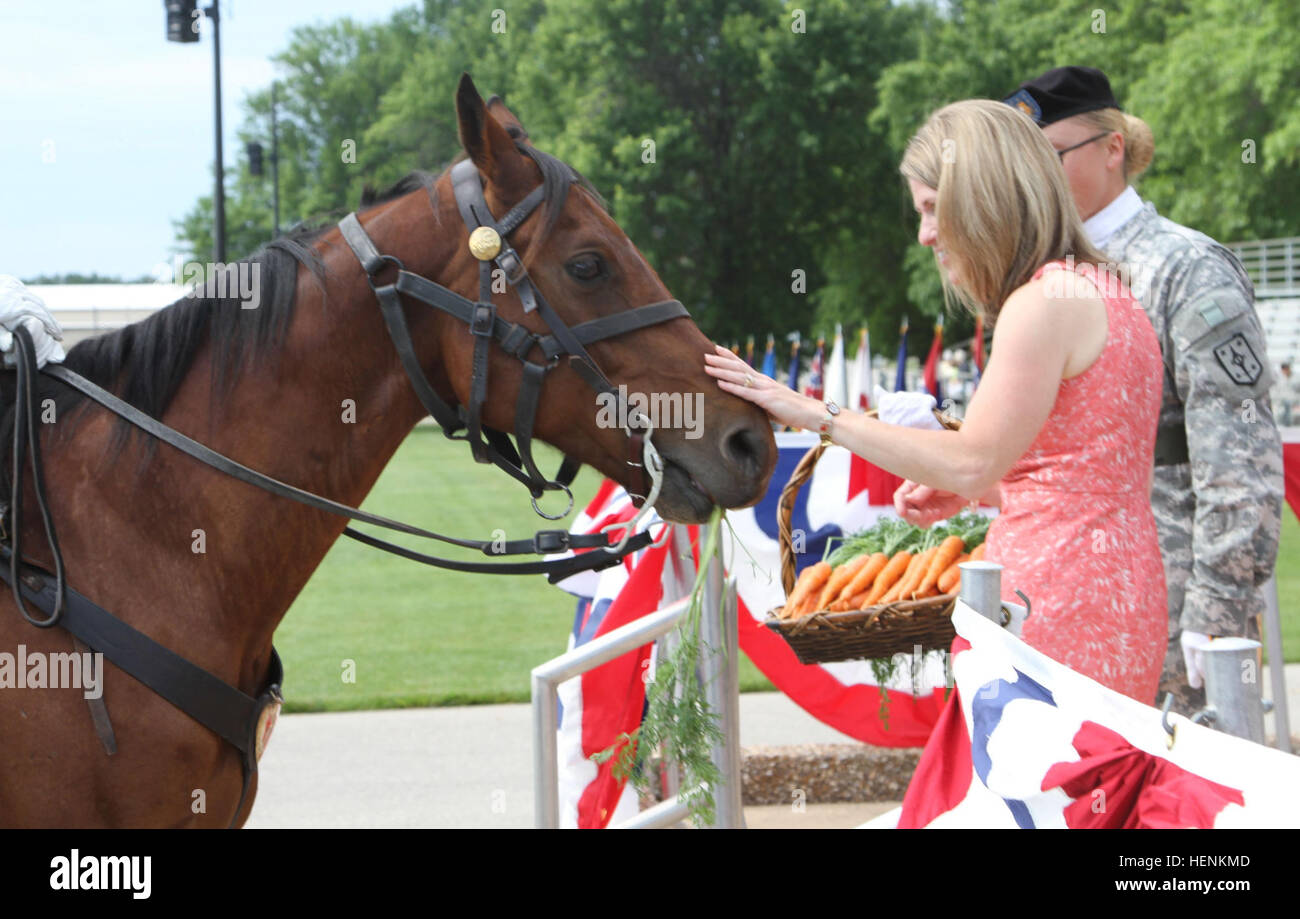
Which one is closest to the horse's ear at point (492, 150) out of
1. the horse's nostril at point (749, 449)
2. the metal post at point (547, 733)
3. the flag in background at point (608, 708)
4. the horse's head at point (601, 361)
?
the horse's head at point (601, 361)

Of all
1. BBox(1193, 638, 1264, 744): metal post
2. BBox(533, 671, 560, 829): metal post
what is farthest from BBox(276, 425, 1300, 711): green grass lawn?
BBox(1193, 638, 1264, 744): metal post

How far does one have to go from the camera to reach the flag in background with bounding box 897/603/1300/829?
4.79 feet

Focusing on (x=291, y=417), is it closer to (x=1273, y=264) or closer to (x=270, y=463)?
(x=270, y=463)

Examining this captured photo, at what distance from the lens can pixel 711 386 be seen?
8.04ft

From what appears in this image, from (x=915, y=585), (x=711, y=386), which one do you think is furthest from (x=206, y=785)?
(x=915, y=585)

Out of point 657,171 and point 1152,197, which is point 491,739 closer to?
point 1152,197

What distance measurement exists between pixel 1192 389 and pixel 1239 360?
0.13m

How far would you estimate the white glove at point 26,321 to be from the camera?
2348mm

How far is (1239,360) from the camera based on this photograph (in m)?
3.05

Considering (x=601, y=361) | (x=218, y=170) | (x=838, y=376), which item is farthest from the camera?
(x=218, y=170)

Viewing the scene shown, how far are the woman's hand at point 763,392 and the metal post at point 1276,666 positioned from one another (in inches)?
128

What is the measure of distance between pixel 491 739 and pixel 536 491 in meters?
3.72

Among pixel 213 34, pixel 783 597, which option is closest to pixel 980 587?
pixel 783 597

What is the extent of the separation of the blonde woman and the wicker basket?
2.92 ft
